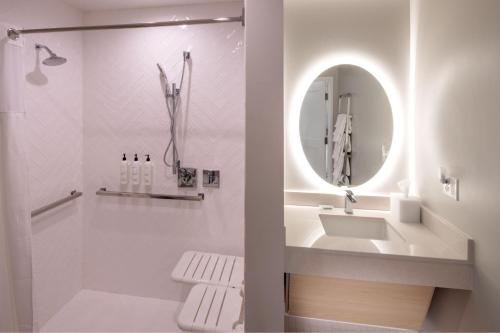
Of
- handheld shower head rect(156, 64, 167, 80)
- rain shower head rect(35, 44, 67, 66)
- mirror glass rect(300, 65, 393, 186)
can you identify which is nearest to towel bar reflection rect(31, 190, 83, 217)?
rain shower head rect(35, 44, 67, 66)

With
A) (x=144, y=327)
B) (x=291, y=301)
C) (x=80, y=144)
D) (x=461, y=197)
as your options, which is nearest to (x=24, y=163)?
(x=80, y=144)

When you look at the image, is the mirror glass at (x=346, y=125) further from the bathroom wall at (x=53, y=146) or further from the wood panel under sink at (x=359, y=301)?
the bathroom wall at (x=53, y=146)

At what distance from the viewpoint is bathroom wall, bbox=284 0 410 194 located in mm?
1748

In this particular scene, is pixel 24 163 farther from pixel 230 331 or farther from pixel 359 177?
pixel 359 177

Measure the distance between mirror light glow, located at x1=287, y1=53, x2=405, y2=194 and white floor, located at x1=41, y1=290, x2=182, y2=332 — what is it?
1533 millimetres

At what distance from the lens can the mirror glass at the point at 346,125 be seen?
1801mm

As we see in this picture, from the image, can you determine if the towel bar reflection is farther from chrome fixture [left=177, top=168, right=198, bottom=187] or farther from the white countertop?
the white countertop

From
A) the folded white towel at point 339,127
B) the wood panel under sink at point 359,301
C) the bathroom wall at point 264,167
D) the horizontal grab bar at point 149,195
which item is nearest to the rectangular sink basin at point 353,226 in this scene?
the wood panel under sink at point 359,301

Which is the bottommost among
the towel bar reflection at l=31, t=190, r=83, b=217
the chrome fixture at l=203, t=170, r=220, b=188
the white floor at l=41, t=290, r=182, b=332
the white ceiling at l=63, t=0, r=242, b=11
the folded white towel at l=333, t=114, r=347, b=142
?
the white floor at l=41, t=290, r=182, b=332

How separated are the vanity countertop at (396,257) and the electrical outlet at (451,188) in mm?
142

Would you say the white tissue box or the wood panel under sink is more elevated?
the white tissue box

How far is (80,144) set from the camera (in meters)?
2.35

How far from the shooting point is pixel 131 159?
230 cm

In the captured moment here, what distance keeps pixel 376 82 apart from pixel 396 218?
0.89 m
